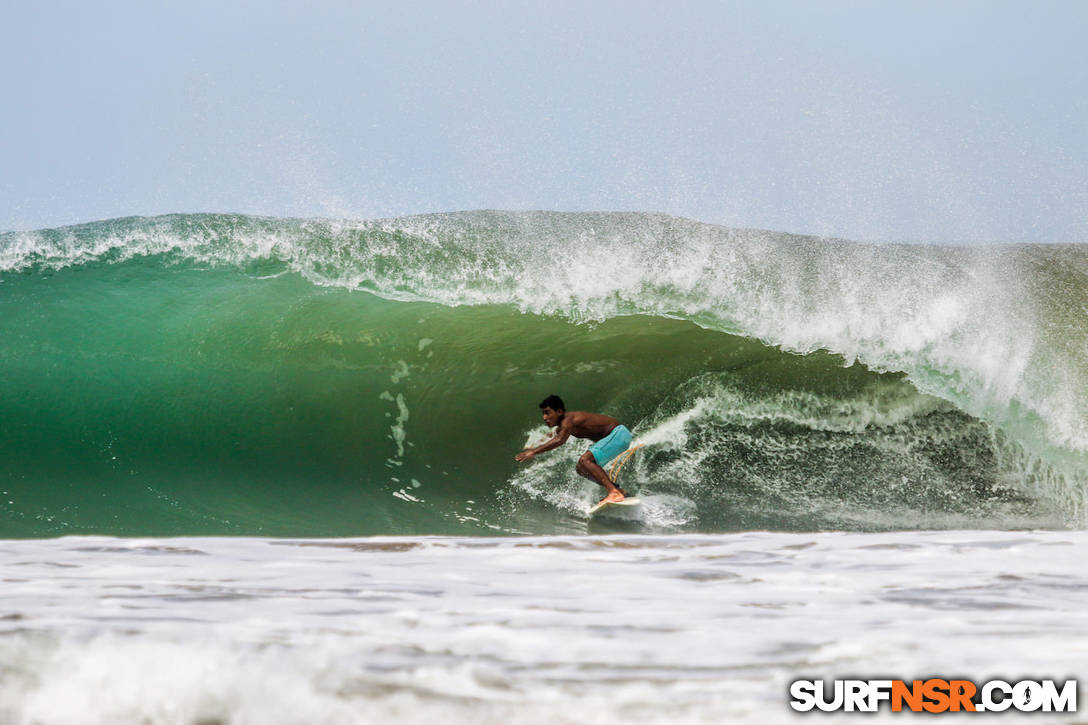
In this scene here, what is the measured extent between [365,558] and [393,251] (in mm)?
5295

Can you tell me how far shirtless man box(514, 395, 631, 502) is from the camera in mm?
5094

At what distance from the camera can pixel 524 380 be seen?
657 centimetres

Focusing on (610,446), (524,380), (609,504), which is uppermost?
(524,380)

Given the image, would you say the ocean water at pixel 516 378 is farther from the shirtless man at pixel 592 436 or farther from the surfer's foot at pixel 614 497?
the shirtless man at pixel 592 436

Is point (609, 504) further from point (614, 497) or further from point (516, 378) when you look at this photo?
point (516, 378)

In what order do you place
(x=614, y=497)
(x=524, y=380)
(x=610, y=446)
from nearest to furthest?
(x=614, y=497) → (x=610, y=446) → (x=524, y=380)

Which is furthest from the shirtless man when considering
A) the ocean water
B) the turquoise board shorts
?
the ocean water

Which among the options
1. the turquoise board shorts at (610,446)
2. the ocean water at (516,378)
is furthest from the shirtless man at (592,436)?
the ocean water at (516,378)

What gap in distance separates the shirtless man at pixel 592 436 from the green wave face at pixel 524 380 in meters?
0.35

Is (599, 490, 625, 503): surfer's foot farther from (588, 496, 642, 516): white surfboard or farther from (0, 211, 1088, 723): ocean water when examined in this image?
(0, 211, 1088, 723): ocean water

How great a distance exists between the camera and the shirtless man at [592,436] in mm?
5094

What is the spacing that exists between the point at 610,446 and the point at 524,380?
1492 millimetres

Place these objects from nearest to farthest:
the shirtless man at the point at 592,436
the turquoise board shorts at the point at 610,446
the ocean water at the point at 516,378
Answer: the shirtless man at the point at 592,436 < the turquoise board shorts at the point at 610,446 < the ocean water at the point at 516,378

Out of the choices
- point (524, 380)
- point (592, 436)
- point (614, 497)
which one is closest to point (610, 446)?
point (592, 436)
